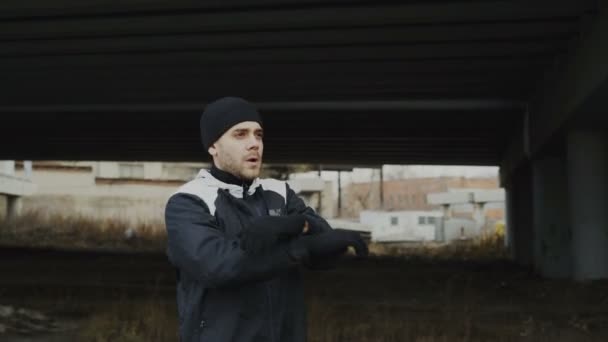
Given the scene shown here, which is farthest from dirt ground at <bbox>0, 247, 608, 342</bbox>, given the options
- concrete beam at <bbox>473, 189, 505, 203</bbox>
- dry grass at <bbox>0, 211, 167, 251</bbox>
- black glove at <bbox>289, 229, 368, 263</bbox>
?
concrete beam at <bbox>473, 189, 505, 203</bbox>

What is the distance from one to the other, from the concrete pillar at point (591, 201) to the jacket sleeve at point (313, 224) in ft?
34.2

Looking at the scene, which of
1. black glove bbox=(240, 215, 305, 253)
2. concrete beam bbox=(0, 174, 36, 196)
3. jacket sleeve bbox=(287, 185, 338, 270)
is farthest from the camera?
concrete beam bbox=(0, 174, 36, 196)

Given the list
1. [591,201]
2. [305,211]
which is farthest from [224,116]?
[591,201]

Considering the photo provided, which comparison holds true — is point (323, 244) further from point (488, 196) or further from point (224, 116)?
point (488, 196)

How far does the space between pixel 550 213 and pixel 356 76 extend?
5.95 metres

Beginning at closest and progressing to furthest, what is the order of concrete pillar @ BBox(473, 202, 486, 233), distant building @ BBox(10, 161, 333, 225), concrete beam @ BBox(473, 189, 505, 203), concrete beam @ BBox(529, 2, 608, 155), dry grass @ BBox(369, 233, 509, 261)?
concrete beam @ BBox(529, 2, 608, 155), dry grass @ BBox(369, 233, 509, 261), distant building @ BBox(10, 161, 333, 225), concrete beam @ BBox(473, 189, 505, 203), concrete pillar @ BBox(473, 202, 486, 233)

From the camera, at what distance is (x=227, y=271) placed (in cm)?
229

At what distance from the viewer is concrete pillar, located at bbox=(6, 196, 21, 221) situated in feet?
123

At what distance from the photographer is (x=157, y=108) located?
16.2 metres

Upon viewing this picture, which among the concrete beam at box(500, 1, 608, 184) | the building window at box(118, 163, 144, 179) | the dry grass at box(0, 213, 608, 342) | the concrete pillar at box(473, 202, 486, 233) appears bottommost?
the dry grass at box(0, 213, 608, 342)

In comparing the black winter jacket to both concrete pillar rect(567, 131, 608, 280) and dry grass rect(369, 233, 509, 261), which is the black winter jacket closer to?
concrete pillar rect(567, 131, 608, 280)

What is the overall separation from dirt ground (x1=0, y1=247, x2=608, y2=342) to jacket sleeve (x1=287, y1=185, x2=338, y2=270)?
16.1 feet

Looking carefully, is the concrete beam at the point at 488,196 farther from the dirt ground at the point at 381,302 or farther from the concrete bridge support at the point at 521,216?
the dirt ground at the point at 381,302

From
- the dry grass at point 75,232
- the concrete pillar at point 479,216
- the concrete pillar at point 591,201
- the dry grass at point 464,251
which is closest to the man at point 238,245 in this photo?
the concrete pillar at point 591,201
